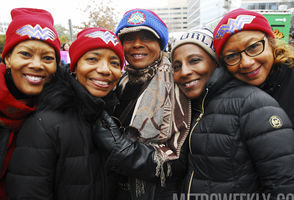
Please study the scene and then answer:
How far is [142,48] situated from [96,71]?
68cm

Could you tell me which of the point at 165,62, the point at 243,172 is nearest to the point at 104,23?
the point at 165,62

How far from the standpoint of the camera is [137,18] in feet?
7.52

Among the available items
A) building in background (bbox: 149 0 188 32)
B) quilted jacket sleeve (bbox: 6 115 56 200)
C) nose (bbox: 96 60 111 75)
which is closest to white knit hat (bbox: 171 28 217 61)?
nose (bbox: 96 60 111 75)

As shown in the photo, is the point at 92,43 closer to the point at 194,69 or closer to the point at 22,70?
the point at 22,70

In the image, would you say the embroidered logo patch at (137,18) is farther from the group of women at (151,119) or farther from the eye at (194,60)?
the eye at (194,60)

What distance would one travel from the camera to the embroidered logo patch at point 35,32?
173cm

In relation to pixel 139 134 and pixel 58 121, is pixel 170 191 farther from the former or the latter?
pixel 58 121

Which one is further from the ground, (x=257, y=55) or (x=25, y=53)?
(x=25, y=53)

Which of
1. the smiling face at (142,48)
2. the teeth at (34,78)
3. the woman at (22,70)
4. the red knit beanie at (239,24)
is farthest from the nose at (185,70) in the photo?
the teeth at (34,78)

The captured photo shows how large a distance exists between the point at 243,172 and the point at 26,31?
2.06m

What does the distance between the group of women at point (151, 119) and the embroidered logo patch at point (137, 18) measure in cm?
49

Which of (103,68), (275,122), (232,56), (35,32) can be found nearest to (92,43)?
(103,68)

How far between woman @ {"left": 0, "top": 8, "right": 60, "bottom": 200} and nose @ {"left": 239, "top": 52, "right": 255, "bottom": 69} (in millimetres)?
1594

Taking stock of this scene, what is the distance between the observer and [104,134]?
1.78 m
